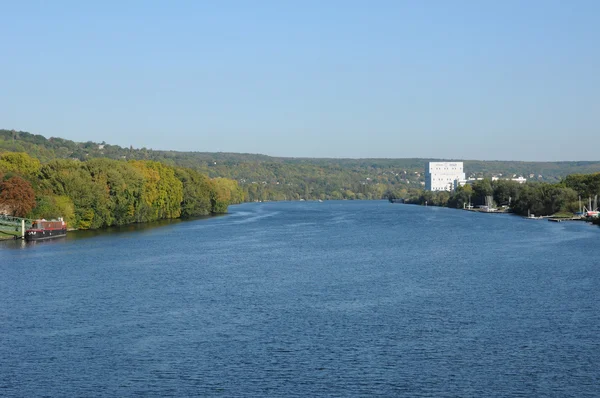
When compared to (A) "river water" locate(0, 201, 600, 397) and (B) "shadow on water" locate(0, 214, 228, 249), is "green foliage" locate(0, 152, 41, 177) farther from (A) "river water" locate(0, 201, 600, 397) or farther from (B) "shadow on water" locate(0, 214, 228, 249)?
(A) "river water" locate(0, 201, 600, 397)

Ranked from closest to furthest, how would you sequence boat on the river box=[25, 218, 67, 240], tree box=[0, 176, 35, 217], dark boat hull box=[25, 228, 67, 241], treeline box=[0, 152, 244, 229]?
1. dark boat hull box=[25, 228, 67, 241]
2. boat on the river box=[25, 218, 67, 240]
3. tree box=[0, 176, 35, 217]
4. treeline box=[0, 152, 244, 229]

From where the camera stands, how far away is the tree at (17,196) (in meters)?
72.6

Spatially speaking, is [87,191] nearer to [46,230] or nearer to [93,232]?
[93,232]

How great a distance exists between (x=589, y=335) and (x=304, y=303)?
40.4 feet

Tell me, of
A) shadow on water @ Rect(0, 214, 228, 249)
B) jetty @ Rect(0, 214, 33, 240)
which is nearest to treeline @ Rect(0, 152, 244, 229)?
jetty @ Rect(0, 214, 33, 240)

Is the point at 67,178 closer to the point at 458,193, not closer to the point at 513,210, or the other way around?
the point at 513,210

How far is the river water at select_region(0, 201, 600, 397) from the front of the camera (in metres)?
23.6

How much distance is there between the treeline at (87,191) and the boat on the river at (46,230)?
→ 11.7 feet

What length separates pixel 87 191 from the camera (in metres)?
82.3

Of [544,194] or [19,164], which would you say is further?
[544,194]

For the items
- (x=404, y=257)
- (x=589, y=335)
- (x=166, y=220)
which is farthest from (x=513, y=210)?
(x=589, y=335)

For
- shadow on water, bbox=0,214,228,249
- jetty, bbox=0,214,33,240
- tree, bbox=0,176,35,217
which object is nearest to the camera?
shadow on water, bbox=0,214,228,249

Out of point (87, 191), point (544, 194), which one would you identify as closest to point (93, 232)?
point (87, 191)

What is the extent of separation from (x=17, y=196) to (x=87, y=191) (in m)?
10.1
